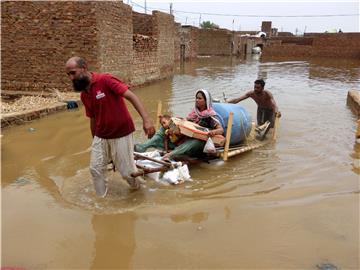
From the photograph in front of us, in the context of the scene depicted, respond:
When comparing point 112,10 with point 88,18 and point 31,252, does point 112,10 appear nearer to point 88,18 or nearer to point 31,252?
point 88,18

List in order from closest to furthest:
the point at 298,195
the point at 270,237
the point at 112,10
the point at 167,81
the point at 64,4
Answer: the point at 270,237 → the point at 298,195 → the point at 64,4 → the point at 112,10 → the point at 167,81

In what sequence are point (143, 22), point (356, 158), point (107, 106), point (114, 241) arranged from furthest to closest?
point (143, 22)
point (356, 158)
point (107, 106)
point (114, 241)

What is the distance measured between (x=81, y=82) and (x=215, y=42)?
39091mm

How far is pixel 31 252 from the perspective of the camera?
12.1 ft

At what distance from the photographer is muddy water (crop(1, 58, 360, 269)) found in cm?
368

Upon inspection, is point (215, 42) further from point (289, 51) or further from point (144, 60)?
point (144, 60)

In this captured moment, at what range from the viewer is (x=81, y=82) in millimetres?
4223

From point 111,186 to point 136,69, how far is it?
420 inches

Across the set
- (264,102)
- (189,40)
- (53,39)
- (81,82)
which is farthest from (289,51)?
(81,82)

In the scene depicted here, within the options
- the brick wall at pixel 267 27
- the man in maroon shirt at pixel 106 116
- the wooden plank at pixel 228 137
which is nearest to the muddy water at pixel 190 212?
the wooden plank at pixel 228 137

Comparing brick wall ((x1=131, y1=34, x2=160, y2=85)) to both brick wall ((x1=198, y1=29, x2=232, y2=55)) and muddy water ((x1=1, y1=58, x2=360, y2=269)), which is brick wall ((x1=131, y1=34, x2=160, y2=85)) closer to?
muddy water ((x1=1, y1=58, x2=360, y2=269))

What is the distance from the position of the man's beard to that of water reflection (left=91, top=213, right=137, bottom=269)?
1.43m

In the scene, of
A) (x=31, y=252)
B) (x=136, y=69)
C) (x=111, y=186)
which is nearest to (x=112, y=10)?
(x=136, y=69)

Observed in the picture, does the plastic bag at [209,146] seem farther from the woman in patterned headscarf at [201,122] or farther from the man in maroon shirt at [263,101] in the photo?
the man in maroon shirt at [263,101]
